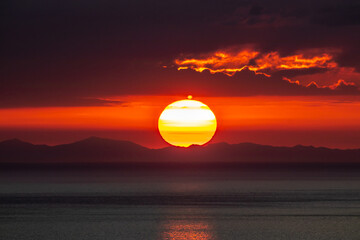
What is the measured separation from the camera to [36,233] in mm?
48938

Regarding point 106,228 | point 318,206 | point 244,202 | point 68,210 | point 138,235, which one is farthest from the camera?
point 244,202

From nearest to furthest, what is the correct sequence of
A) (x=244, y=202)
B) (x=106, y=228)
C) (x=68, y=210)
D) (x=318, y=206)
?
(x=106, y=228), (x=68, y=210), (x=318, y=206), (x=244, y=202)

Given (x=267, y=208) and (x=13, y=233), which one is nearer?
(x=13, y=233)

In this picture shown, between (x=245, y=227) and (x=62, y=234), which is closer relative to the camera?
(x=62, y=234)

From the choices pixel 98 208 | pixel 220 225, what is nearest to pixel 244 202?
pixel 98 208

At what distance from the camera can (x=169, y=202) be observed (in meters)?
78.6

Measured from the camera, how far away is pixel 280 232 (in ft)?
161

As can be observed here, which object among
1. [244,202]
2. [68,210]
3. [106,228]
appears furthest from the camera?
[244,202]

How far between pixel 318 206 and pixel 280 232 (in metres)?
23.8

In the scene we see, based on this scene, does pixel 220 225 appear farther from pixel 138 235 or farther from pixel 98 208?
pixel 98 208

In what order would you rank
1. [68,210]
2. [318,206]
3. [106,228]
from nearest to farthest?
[106,228], [68,210], [318,206]

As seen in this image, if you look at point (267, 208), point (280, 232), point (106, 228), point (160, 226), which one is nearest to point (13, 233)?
point (106, 228)

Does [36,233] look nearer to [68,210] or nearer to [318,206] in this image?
[68,210]

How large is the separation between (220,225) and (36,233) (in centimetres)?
1489
